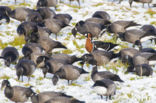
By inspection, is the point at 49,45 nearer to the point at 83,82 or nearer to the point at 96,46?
the point at 96,46

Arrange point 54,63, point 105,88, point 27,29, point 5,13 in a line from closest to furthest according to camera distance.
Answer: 1. point 105,88
2. point 54,63
3. point 27,29
4. point 5,13

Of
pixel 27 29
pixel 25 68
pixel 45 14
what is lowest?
pixel 25 68

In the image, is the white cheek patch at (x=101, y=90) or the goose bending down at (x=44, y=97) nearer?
the goose bending down at (x=44, y=97)

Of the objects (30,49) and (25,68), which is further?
(30,49)

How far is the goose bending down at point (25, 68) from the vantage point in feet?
46.1

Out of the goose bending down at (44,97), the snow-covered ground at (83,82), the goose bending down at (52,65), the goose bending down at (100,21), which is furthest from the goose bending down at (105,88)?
the goose bending down at (100,21)

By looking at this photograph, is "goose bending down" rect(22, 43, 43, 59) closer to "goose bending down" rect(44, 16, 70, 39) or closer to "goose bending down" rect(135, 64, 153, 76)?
"goose bending down" rect(44, 16, 70, 39)

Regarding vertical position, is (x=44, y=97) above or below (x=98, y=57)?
below

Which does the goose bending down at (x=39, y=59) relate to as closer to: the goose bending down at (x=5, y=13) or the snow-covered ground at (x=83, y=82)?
the snow-covered ground at (x=83, y=82)

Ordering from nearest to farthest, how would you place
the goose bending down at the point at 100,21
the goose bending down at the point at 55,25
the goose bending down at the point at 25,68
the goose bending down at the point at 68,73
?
1. the goose bending down at the point at 25,68
2. the goose bending down at the point at 68,73
3. the goose bending down at the point at 55,25
4. the goose bending down at the point at 100,21

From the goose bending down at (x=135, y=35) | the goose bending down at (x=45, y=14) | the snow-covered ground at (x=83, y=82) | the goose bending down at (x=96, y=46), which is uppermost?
the goose bending down at (x=45, y=14)


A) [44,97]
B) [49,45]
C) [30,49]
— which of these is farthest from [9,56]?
[44,97]

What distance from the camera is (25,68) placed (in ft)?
46.6

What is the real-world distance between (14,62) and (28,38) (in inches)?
99.7
